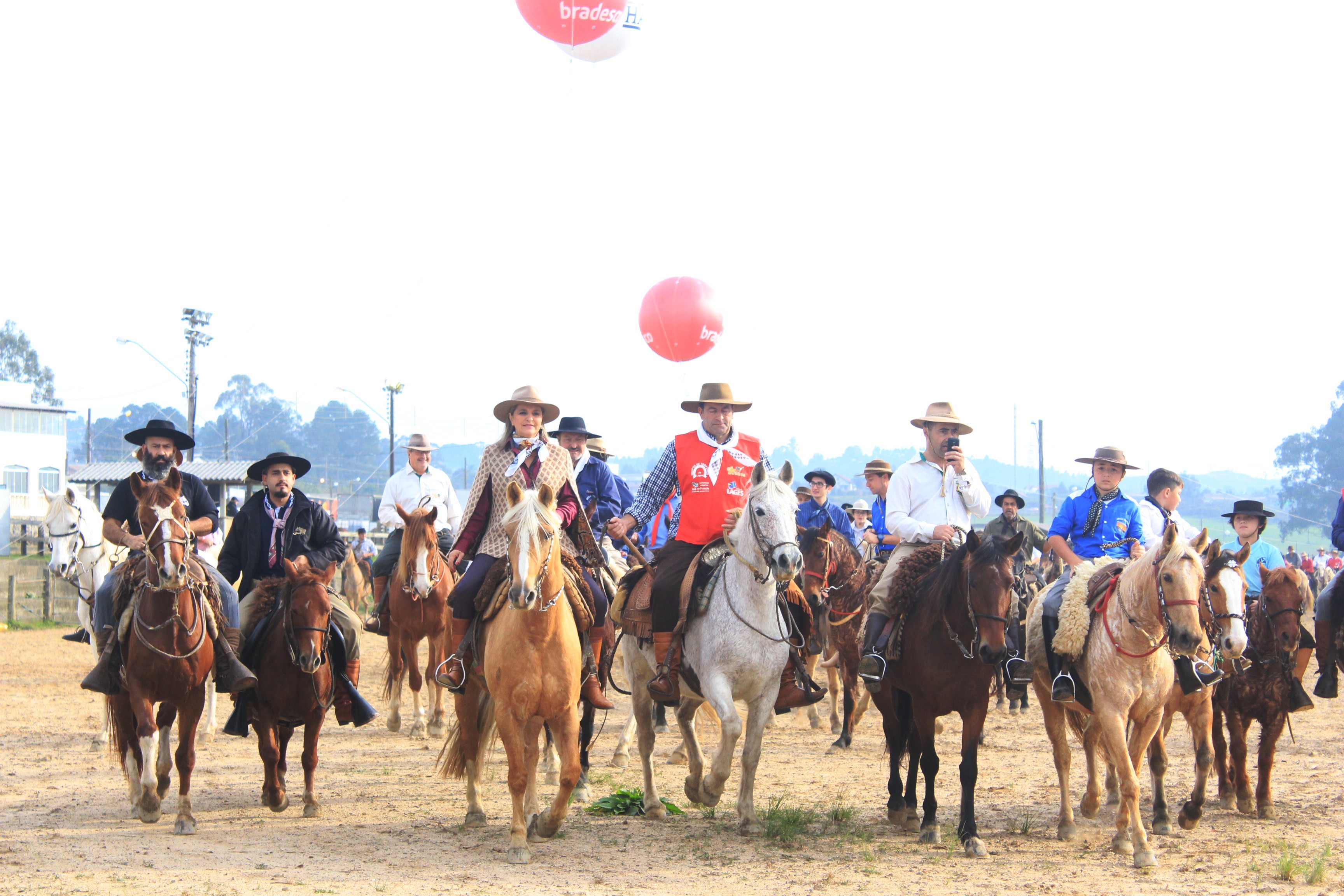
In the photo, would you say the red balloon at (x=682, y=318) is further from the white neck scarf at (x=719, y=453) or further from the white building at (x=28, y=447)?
the white building at (x=28, y=447)

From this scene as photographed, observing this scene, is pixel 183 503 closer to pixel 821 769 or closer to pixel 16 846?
pixel 16 846

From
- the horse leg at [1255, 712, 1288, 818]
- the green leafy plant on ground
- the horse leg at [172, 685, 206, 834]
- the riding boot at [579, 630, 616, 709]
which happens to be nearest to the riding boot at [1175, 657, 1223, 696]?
the horse leg at [1255, 712, 1288, 818]

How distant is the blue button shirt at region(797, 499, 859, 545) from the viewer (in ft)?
46.4

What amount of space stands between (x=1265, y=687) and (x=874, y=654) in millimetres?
3284

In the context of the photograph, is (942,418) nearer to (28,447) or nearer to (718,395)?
(718,395)

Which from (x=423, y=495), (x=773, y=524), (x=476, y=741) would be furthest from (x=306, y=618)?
(x=423, y=495)

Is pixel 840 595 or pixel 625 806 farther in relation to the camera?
pixel 840 595

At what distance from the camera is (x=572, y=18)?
47.6 feet

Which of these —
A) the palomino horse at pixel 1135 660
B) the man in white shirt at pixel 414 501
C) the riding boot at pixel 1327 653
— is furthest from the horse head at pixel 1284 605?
the man in white shirt at pixel 414 501

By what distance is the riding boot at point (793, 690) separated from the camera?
809 centimetres

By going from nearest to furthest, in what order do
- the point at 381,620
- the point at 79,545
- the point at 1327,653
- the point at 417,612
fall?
the point at 1327,653, the point at 417,612, the point at 381,620, the point at 79,545

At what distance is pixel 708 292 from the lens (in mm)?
17906

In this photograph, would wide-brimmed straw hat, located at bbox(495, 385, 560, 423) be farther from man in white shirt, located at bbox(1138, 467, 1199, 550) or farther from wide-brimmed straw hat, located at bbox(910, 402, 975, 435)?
man in white shirt, located at bbox(1138, 467, 1199, 550)

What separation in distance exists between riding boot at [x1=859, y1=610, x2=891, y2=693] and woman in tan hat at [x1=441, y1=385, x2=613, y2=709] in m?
1.87
